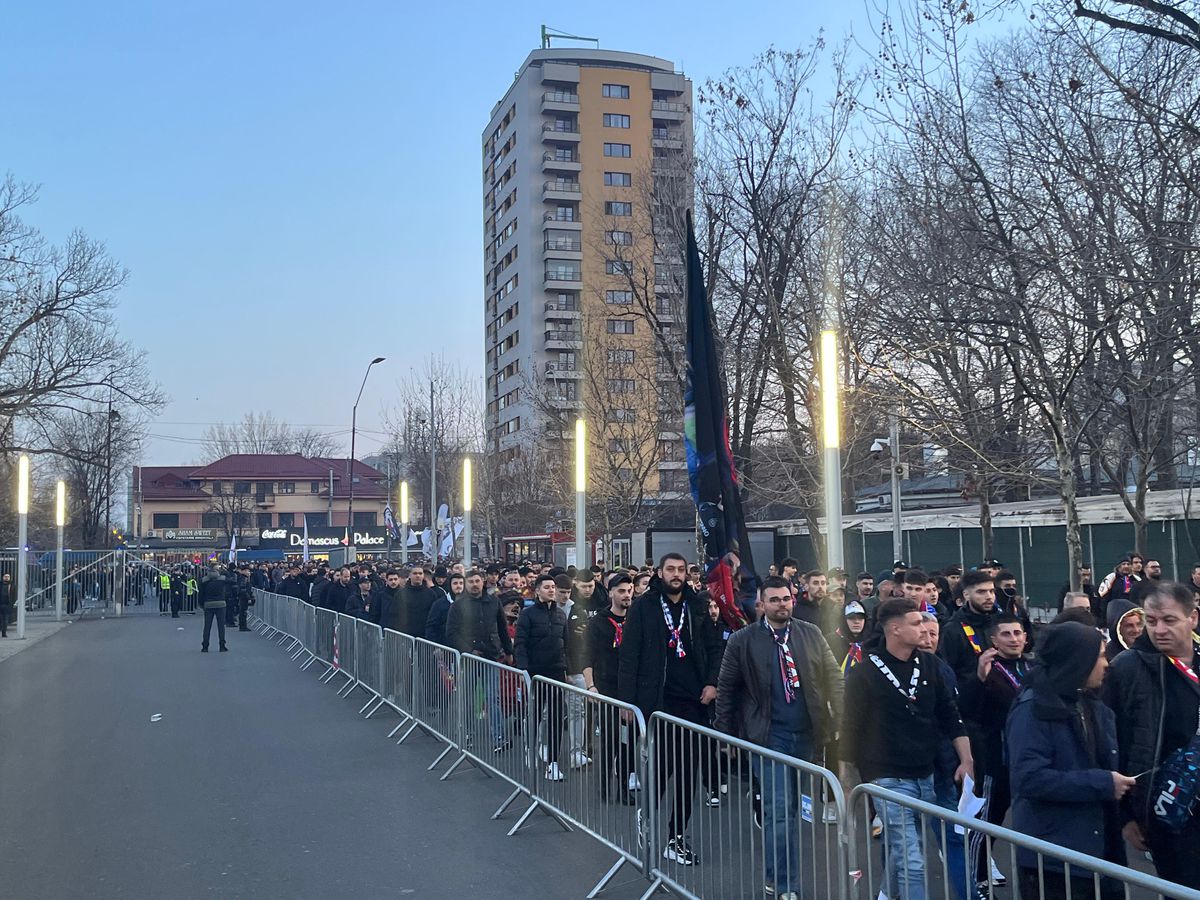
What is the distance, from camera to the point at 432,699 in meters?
11.8

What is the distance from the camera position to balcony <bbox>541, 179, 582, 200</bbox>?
3083 inches

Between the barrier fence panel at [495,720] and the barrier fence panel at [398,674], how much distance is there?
2.15 metres

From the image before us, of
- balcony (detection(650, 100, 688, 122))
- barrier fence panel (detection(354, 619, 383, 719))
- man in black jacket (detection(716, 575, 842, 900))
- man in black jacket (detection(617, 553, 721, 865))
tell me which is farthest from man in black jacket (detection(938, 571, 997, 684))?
balcony (detection(650, 100, 688, 122))

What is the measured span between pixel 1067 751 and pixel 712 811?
2.05 metres

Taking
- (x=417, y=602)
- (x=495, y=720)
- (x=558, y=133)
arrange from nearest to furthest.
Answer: (x=495, y=720), (x=417, y=602), (x=558, y=133)

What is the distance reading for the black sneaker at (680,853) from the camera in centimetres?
618

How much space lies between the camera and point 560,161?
7869 cm

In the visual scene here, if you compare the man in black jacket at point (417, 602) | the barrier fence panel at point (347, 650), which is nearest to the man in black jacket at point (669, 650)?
the man in black jacket at point (417, 602)

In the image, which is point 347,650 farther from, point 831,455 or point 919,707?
point 919,707

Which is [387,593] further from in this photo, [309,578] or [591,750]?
[309,578]

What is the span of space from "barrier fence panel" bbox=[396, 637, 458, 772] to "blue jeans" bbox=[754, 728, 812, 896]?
18.6 ft

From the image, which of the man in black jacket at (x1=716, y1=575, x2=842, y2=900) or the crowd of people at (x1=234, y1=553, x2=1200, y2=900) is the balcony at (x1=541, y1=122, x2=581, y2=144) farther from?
the man in black jacket at (x1=716, y1=575, x2=842, y2=900)

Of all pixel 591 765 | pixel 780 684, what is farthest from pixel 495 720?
pixel 780 684

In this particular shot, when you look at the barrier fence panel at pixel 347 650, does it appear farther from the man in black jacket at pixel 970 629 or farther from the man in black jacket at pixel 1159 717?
the man in black jacket at pixel 1159 717
